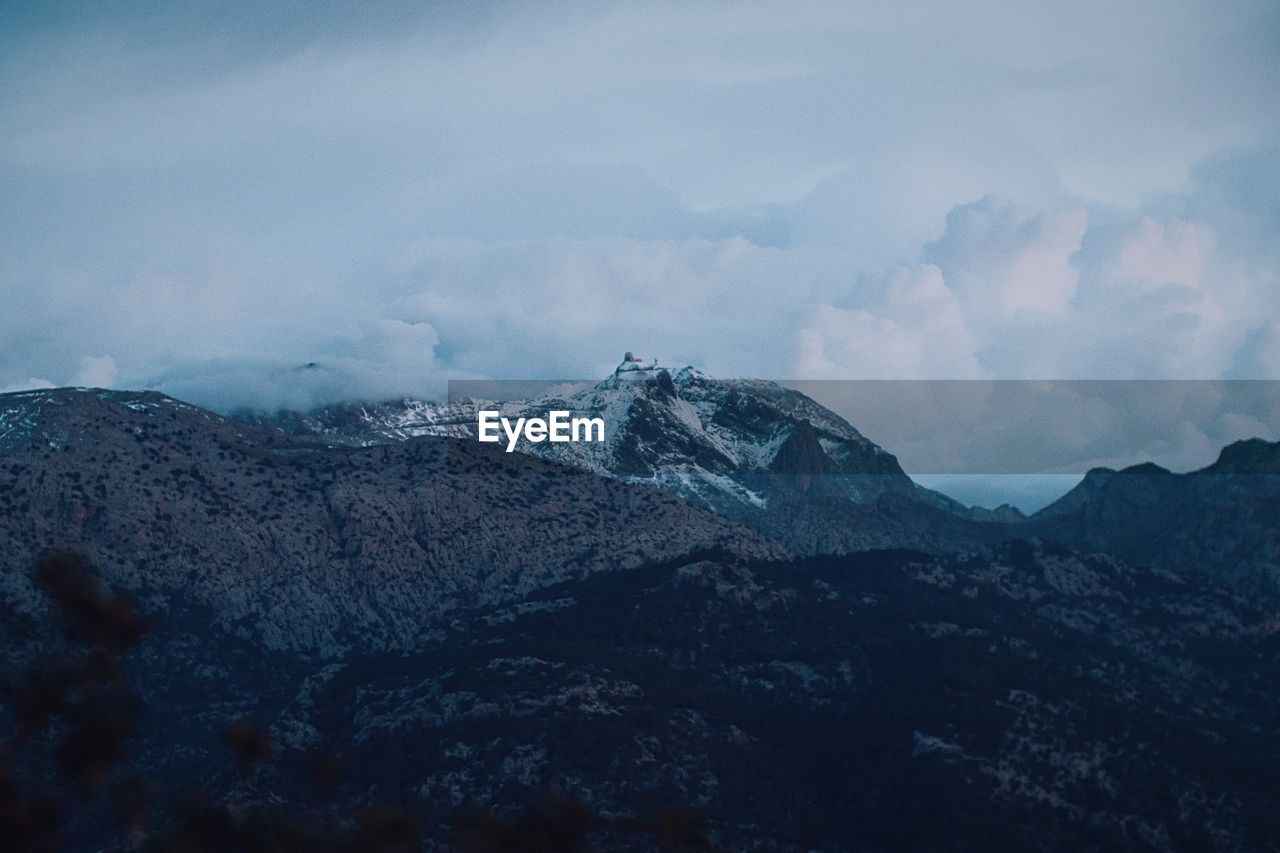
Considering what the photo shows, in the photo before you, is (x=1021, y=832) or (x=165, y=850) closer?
(x=165, y=850)

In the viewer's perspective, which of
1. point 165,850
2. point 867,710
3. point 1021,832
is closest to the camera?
point 165,850

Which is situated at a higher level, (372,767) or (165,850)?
(165,850)

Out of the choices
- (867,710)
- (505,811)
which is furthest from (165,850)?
(867,710)

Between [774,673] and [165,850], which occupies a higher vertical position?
[165,850]

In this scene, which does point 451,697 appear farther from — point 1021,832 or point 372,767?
point 1021,832

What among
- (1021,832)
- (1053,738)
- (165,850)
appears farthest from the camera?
(1053,738)

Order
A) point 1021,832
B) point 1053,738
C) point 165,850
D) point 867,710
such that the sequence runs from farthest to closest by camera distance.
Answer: point 867,710 < point 1053,738 < point 1021,832 < point 165,850

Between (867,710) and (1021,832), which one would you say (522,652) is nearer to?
(867,710)

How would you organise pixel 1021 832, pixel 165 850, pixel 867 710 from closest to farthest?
pixel 165 850, pixel 1021 832, pixel 867 710

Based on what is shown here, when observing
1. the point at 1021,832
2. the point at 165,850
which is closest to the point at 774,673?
the point at 1021,832
